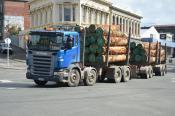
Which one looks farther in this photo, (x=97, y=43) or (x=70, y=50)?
(x=97, y=43)

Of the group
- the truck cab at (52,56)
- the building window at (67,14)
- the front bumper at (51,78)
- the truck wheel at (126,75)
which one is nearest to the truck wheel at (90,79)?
the truck cab at (52,56)

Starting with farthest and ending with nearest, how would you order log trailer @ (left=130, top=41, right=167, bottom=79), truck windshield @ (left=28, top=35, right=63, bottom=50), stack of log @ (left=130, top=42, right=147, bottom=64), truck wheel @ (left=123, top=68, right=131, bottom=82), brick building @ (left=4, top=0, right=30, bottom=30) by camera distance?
1. brick building @ (left=4, top=0, right=30, bottom=30)
2. stack of log @ (left=130, top=42, right=147, bottom=64)
3. log trailer @ (left=130, top=41, right=167, bottom=79)
4. truck wheel @ (left=123, top=68, right=131, bottom=82)
5. truck windshield @ (left=28, top=35, right=63, bottom=50)

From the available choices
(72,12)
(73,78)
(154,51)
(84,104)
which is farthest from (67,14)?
(84,104)

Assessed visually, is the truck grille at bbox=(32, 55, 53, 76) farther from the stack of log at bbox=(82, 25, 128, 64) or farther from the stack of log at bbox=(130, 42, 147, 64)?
the stack of log at bbox=(130, 42, 147, 64)

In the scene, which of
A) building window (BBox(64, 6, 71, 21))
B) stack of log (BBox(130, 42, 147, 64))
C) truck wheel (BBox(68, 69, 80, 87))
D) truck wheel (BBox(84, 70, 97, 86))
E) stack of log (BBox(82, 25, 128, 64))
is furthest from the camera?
building window (BBox(64, 6, 71, 21))

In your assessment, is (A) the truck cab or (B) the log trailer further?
(B) the log trailer

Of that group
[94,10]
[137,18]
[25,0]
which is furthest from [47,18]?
[25,0]

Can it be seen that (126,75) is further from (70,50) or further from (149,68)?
(70,50)

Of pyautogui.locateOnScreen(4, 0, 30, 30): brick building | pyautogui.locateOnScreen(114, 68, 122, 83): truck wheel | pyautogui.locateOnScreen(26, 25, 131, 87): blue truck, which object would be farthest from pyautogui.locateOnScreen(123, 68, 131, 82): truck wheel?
pyautogui.locateOnScreen(4, 0, 30, 30): brick building

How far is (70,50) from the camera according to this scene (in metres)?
23.5

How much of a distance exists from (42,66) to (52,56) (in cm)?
79

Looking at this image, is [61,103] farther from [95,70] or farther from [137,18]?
[137,18]

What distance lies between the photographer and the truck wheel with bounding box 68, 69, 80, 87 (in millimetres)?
23562

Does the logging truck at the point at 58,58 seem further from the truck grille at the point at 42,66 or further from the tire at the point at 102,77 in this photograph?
the tire at the point at 102,77
